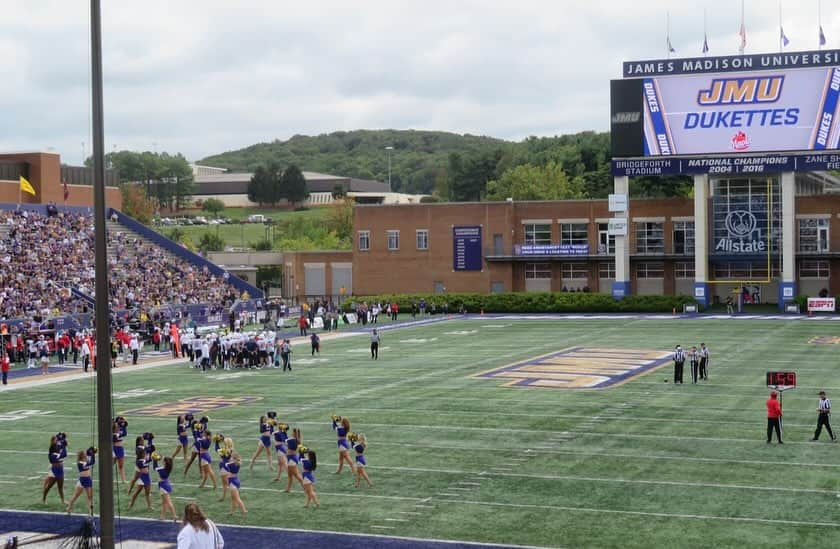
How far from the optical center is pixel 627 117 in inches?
2633

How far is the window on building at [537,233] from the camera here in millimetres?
76812

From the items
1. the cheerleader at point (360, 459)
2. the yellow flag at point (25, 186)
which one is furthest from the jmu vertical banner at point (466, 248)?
the cheerleader at point (360, 459)

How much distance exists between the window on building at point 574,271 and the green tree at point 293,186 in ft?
356

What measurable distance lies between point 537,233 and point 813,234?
712 inches

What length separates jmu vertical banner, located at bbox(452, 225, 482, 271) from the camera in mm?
77375

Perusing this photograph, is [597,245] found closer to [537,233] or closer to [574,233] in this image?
[574,233]

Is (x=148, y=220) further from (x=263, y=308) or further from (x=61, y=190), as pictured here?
(x=263, y=308)

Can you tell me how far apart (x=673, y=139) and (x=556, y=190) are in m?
44.1

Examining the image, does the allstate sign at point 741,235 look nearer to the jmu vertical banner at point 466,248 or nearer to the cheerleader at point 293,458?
the jmu vertical banner at point 466,248

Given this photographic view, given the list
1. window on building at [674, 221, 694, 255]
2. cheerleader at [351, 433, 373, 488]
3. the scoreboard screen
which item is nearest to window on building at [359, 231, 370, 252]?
window on building at [674, 221, 694, 255]

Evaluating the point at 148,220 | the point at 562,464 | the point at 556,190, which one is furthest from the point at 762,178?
the point at 148,220

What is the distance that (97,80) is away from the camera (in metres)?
11.4

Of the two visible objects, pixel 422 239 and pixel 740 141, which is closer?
pixel 740 141

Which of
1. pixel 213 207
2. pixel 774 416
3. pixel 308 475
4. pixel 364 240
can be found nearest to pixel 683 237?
pixel 364 240
